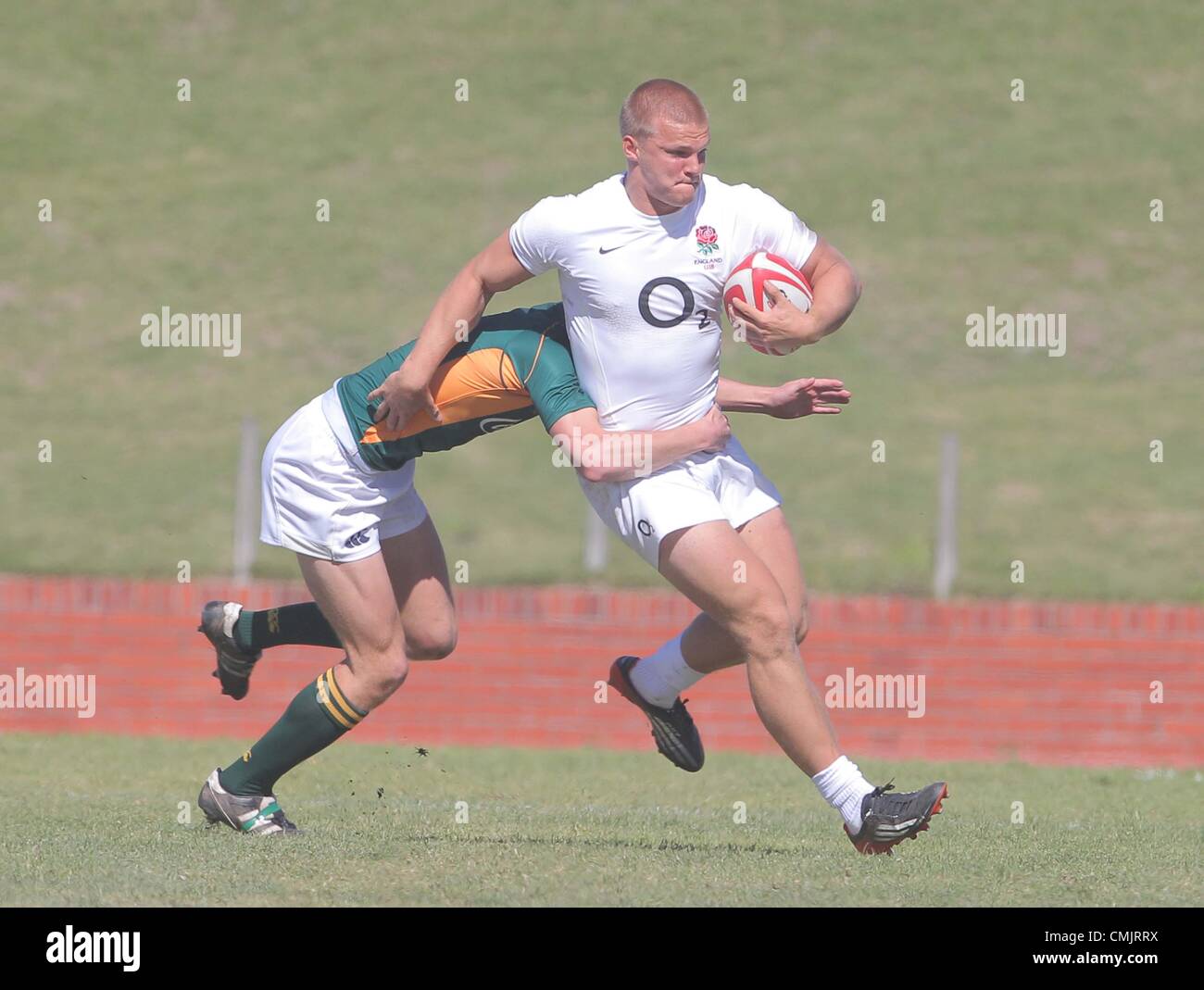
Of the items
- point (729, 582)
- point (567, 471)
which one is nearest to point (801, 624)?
point (729, 582)

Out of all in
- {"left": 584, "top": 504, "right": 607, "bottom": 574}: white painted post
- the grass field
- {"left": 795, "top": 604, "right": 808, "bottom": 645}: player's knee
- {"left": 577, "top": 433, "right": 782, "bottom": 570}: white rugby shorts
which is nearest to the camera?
the grass field

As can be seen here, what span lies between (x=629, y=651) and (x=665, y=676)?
4.45 m

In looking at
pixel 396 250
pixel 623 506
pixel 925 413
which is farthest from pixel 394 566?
pixel 396 250

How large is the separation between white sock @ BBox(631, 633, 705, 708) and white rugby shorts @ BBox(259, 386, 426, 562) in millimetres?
1136

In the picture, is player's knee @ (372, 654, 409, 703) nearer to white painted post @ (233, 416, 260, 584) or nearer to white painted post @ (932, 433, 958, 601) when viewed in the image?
white painted post @ (233, 416, 260, 584)

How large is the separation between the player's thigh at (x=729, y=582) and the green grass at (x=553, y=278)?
623cm

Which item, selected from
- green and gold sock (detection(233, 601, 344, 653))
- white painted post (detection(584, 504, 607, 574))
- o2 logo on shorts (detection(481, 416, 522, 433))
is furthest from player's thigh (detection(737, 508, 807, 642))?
white painted post (detection(584, 504, 607, 574))

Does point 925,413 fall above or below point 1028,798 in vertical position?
above

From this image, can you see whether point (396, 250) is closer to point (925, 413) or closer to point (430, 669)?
point (925, 413)

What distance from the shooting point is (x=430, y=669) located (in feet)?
36.9

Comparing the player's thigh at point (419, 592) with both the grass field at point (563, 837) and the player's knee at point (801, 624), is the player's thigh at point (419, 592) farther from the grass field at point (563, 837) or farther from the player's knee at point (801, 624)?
the player's knee at point (801, 624)

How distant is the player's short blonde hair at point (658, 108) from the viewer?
6.10m

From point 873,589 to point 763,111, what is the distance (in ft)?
31.6

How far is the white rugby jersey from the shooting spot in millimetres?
6262
